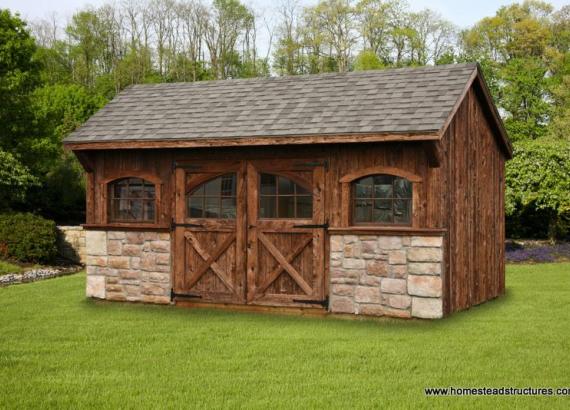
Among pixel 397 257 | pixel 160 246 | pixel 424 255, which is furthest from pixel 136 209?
pixel 424 255

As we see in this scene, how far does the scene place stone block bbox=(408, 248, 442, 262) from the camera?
11.6m

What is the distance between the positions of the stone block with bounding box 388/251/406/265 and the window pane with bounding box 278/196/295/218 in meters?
1.66

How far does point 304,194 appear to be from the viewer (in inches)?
497

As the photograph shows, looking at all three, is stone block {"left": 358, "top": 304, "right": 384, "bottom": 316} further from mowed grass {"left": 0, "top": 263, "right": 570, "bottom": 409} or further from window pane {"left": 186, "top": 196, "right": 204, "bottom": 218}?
window pane {"left": 186, "top": 196, "right": 204, "bottom": 218}

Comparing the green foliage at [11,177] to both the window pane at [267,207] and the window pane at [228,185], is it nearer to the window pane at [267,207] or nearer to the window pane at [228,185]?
the window pane at [228,185]

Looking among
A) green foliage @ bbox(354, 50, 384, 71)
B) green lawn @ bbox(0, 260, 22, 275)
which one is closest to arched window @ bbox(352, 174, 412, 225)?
green lawn @ bbox(0, 260, 22, 275)

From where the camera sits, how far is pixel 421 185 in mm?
11852

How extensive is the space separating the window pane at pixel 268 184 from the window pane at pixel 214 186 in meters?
0.74

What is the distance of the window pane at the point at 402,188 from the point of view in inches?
474

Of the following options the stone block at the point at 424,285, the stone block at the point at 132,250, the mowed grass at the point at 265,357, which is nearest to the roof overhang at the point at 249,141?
the stone block at the point at 132,250

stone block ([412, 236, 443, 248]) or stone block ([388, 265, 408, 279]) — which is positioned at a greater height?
stone block ([412, 236, 443, 248])

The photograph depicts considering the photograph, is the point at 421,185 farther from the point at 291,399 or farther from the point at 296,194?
the point at 291,399

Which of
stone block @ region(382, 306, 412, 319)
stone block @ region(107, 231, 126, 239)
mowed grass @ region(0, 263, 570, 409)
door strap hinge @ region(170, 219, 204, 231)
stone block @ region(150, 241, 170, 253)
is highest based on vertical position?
door strap hinge @ region(170, 219, 204, 231)

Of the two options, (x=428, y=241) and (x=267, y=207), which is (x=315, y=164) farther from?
(x=428, y=241)
